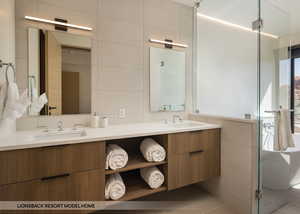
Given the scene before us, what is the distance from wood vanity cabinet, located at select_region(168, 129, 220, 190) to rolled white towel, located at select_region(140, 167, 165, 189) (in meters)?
0.09

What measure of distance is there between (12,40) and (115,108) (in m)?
1.14

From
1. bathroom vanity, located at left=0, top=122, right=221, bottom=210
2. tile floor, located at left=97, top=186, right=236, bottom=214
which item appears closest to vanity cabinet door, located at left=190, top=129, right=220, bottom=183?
bathroom vanity, located at left=0, top=122, right=221, bottom=210

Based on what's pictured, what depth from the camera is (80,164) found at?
4.09 feet

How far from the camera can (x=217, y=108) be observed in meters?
2.25

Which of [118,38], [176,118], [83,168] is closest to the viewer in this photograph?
[83,168]

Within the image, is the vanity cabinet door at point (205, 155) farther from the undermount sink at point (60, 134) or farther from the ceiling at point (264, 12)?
the ceiling at point (264, 12)

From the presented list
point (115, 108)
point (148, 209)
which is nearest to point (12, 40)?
point (115, 108)

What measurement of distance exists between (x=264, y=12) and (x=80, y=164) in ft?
8.28

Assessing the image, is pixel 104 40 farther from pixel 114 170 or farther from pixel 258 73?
pixel 258 73

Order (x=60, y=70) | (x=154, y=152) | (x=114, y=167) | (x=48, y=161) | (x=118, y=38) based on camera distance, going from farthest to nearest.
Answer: (x=118, y=38), (x=60, y=70), (x=154, y=152), (x=114, y=167), (x=48, y=161)

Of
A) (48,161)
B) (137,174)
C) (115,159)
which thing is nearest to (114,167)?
(115,159)

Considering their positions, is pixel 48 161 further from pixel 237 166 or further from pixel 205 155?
pixel 237 166

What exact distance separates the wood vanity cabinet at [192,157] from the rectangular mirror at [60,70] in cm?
106

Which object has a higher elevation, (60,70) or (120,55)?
(120,55)
